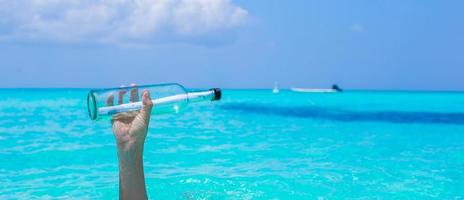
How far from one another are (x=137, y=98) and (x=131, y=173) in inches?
19.0

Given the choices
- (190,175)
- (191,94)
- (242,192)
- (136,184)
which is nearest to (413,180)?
(242,192)

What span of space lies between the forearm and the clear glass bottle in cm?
27

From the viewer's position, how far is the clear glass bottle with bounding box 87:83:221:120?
280cm

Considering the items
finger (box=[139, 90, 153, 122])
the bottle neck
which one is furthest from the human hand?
the bottle neck

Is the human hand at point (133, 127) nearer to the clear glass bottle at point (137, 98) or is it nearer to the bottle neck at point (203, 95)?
the clear glass bottle at point (137, 98)

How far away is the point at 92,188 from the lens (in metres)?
6.20

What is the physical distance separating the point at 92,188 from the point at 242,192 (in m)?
1.83

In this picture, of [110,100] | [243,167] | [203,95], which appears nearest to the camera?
[110,100]

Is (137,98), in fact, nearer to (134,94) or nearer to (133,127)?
(134,94)

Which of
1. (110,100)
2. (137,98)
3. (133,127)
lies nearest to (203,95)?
(137,98)

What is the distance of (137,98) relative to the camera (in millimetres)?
2975

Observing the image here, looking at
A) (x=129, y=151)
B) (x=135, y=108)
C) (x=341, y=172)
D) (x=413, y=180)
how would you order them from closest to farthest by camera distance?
(x=129, y=151) < (x=135, y=108) < (x=413, y=180) < (x=341, y=172)

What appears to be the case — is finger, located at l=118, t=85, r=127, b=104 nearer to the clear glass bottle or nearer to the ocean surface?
the clear glass bottle

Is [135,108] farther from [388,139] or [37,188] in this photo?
[388,139]
